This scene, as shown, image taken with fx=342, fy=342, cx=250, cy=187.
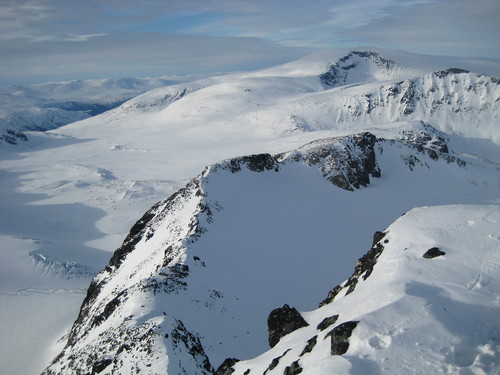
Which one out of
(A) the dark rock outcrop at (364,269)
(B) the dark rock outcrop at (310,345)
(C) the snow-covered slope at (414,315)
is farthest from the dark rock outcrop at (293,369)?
(A) the dark rock outcrop at (364,269)

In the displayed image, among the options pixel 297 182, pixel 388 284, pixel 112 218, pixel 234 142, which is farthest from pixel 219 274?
pixel 234 142

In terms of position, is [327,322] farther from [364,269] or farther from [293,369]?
[364,269]

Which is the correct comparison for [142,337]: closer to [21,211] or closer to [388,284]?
[388,284]

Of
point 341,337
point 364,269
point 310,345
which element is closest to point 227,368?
point 310,345

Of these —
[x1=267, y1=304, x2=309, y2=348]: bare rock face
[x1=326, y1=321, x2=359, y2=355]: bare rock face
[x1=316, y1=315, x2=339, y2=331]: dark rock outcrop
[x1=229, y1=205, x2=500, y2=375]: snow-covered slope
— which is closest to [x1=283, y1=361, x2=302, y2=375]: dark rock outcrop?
[x1=229, y1=205, x2=500, y2=375]: snow-covered slope

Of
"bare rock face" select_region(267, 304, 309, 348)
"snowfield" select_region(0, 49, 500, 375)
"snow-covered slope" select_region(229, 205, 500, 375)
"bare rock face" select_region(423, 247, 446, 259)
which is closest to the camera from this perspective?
"snow-covered slope" select_region(229, 205, 500, 375)

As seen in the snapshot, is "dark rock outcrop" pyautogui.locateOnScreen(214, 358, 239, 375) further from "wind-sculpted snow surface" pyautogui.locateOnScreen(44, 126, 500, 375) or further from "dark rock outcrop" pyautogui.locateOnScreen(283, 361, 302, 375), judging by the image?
"dark rock outcrop" pyautogui.locateOnScreen(283, 361, 302, 375)
